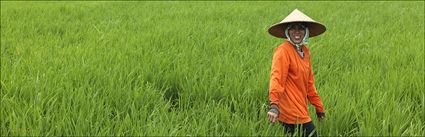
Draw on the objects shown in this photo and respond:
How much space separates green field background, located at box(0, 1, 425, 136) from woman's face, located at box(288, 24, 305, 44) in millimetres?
411

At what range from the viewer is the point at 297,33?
6.05 feet

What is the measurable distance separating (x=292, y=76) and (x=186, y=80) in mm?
972

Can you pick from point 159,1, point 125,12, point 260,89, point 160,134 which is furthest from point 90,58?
point 159,1

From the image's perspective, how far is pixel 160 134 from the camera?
178cm

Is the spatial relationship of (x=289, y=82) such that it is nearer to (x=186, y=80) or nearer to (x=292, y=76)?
(x=292, y=76)

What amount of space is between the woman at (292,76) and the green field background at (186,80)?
133 mm

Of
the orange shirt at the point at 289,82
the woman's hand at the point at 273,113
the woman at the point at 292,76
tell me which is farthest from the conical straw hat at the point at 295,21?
the woman's hand at the point at 273,113

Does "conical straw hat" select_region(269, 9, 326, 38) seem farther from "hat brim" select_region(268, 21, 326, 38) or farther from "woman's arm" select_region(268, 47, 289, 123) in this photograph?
"woman's arm" select_region(268, 47, 289, 123)

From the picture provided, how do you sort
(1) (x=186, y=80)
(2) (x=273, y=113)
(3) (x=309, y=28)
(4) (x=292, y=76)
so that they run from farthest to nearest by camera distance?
(1) (x=186, y=80) < (3) (x=309, y=28) < (4) (x=292, y=76) < (2) (x=273, y=113)

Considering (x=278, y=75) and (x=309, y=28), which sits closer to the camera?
(x=278, y=75)

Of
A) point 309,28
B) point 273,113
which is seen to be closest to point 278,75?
point 273,113

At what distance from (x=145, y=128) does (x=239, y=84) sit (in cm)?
77

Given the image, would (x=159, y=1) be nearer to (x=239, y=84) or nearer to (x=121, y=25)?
(x=121, y=25)

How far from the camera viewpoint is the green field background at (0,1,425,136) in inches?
77.9
